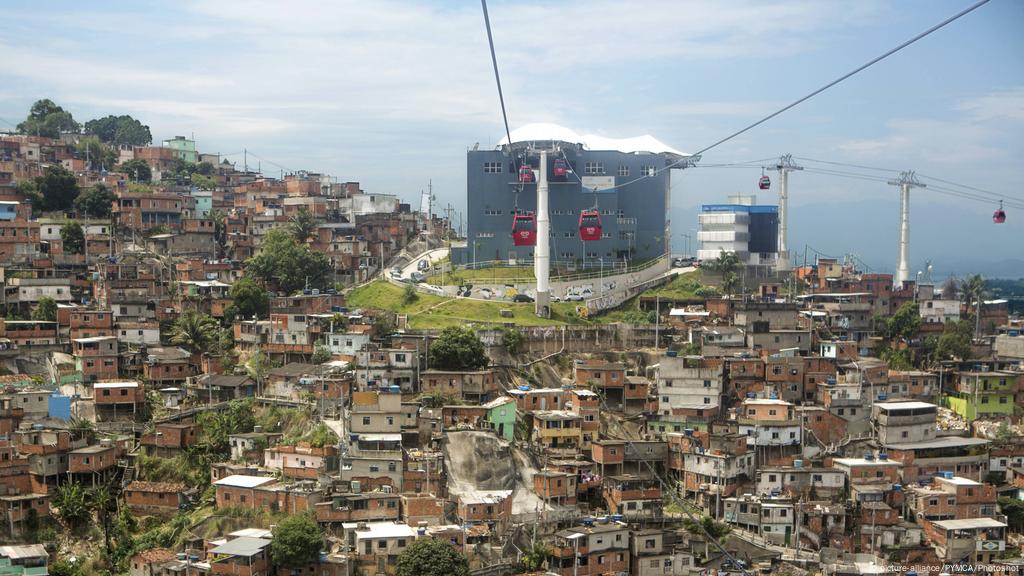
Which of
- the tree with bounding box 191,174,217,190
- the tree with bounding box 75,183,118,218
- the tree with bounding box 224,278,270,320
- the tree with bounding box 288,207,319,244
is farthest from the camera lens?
the tree with bounding box 191,174,217,190

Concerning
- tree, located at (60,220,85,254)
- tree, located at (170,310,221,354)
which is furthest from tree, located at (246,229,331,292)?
tree, located at (60,220,85,254)

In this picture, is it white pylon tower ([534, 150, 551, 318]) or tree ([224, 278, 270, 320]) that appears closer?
tree ([224, 278, 270, 320])

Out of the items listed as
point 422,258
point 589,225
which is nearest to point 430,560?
point 589,225

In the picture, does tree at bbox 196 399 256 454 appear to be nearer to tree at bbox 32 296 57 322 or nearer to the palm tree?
tree at bbox 32 296 57 322

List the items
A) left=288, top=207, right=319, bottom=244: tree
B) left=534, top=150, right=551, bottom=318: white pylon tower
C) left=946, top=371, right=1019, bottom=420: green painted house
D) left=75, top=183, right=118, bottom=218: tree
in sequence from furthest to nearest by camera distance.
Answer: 1. left=288, top=207, right=319, bottom=244: tree
2. left=75, top=183, right=118, bottom=218: tree
3. left=534, top=150, right=551, bottom=318: white pylon tower
4. left=946, top=371, right=1019, bottom=420: green painted house

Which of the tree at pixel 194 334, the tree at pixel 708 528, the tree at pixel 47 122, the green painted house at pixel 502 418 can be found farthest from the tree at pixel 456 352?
the tree at pixel 47 122

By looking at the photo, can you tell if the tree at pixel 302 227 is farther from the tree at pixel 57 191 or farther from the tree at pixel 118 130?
the tree at pixel 118 130
